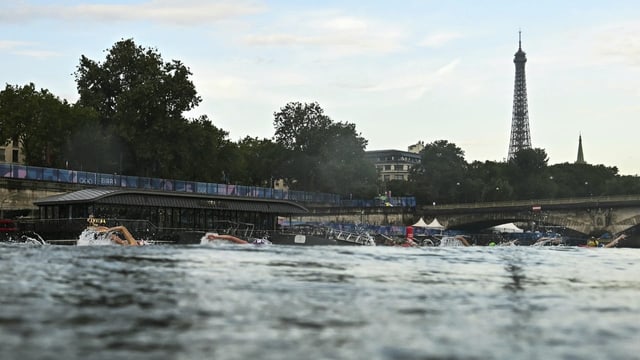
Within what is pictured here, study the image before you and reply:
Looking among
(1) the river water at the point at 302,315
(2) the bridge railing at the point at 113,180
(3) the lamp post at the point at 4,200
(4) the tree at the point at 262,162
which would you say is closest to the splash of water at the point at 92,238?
(3) the lamp post at the point at 4,200

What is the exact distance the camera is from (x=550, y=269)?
35.6m

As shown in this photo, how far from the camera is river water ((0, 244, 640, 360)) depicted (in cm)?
1298

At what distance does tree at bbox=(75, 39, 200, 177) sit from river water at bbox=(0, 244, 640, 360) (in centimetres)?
7272

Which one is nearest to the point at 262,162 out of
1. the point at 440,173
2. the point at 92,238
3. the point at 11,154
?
the point at 440,173

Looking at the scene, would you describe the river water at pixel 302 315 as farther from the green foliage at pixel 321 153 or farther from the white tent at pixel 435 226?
the green foliage at pixel 321 153

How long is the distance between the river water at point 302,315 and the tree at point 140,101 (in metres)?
72.7

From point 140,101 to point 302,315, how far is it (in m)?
87.2

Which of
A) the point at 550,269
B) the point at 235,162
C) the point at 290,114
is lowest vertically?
the point at 550,269

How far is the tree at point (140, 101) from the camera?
10019cm

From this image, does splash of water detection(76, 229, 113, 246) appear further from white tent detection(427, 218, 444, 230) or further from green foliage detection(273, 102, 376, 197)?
green foliage detection(273, 102, 376, 197)

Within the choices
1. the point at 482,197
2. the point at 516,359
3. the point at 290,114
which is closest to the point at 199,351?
the point at 516,359

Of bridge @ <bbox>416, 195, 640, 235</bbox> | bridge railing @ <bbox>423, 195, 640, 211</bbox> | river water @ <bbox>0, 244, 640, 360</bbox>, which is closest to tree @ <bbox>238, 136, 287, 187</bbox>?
bridge @ <bbox>416, 195, 640, 235</bbox>

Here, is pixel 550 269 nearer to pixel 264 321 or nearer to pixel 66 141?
pixel 264 321

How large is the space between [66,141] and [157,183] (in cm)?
1194
